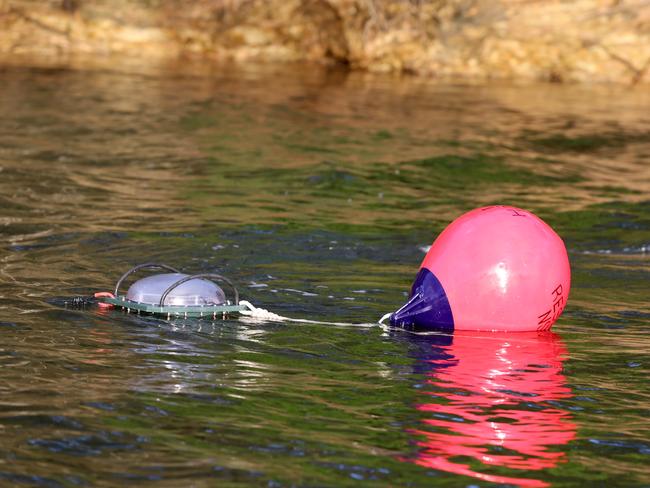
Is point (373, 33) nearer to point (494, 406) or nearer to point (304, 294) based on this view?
point (304, 294)

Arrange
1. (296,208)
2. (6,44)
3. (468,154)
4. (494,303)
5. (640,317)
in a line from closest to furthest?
1. (494,303)
2. (640,317)
3. (296,208)
4. (468,154)
5. (6,44)

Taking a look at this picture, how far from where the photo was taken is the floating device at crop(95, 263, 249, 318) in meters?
7.75

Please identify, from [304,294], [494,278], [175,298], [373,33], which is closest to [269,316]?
[175,298]

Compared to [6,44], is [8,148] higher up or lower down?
lower down

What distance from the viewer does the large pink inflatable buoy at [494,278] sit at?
297 inches

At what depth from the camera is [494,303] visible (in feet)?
24.9

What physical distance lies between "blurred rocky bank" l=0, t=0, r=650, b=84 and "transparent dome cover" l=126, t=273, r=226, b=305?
1650 cm

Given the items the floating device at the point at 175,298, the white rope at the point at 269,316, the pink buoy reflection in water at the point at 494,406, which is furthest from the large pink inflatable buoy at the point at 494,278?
the floating device at the point at 175,298

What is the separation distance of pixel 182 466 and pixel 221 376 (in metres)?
1.35

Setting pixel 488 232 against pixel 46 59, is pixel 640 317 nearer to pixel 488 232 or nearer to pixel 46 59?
pixel 488 232

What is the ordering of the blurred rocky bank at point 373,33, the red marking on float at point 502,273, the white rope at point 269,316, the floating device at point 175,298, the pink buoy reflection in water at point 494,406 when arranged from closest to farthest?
the pink buoy reflection in water at point 494,406, the red marking on float at point 502,273, the floating device at point 175,298, the white rope at point 269,316, the blurred rocky bank at point 373,33

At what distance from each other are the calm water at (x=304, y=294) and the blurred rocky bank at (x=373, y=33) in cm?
413

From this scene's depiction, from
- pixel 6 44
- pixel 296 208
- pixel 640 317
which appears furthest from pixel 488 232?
pixel 6 44

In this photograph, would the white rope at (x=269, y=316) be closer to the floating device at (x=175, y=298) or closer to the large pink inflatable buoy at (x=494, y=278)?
the floating device at (x=175, y=298)
